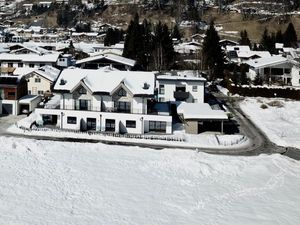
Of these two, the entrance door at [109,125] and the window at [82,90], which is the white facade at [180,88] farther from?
the window at [82,90]

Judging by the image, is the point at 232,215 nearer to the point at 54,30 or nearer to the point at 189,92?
the point at 189,92

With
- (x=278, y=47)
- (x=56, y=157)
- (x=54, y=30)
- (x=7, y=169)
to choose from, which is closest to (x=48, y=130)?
(x=56, y=157)

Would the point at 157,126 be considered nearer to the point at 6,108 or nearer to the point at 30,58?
the point at 6,108

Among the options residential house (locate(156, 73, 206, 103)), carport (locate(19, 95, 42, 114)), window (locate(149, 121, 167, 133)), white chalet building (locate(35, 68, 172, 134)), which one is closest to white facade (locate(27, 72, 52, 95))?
carport (locate(19, 95, 42, 114))

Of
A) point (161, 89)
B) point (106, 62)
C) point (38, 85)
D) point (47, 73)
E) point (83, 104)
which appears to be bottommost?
point (83, 104)

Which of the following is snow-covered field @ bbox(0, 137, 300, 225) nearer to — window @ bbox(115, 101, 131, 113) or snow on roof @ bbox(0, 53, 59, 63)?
window @ bbox(115, 101, 131, 113)

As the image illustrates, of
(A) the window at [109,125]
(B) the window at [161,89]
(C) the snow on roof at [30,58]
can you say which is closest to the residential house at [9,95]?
(A) the window at [109,125]

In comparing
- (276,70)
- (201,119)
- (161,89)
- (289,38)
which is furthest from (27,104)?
(289,38)
